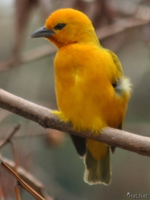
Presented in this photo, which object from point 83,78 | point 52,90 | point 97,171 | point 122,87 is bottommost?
point 52,90

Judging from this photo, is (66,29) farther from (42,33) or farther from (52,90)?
(52,90)

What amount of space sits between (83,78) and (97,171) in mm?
813

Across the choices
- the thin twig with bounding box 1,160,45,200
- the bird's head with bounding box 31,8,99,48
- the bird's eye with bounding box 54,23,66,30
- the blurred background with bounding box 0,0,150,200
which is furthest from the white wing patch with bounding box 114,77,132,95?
the thin twig with bounding box 1,160,45,200

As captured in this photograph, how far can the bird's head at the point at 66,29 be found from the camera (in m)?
3.22

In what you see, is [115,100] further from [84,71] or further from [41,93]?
[41,93]

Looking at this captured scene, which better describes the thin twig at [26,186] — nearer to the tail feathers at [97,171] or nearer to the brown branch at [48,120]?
the brown branch at [48,120]

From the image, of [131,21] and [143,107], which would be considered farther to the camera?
[143,107]

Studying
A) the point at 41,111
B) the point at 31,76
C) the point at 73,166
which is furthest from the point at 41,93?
the point at 41,111

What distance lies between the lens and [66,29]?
10.7ft

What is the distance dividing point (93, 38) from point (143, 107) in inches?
99.2

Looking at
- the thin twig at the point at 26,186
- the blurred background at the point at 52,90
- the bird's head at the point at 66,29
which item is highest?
the bird's head at the point at 66,29

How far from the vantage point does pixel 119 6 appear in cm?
429

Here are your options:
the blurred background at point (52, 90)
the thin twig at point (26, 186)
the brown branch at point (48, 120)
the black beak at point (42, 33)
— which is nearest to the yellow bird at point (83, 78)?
the black beak at point (42, 33)

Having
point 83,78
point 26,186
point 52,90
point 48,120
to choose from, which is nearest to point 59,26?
point 83,78
